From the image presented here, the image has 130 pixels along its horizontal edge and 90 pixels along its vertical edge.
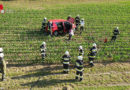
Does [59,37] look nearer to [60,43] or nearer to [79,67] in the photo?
[60,43]

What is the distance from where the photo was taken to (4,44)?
13641 mm

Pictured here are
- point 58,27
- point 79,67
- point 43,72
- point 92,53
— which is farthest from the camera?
point 58,27

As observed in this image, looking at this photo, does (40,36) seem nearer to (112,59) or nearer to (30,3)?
(112,59)

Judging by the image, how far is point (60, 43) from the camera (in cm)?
1409

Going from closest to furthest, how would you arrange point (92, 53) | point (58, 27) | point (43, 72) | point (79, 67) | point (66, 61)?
point (79, 67)
point (66, 61)
point (43, 72)
point (92, 53)
point (58, 27)

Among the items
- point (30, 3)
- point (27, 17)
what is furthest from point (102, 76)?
point (30, 3)

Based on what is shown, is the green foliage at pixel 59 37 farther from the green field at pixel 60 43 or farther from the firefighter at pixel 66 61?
the firefighter at pixel 66 61

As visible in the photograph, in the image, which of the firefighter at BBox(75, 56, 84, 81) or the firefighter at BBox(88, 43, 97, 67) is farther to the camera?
the firefighter at BBox(88, 43, 97, 67)

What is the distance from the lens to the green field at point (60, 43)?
9.83 meters

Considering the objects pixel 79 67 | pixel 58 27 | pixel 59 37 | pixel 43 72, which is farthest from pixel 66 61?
pixel 58 27

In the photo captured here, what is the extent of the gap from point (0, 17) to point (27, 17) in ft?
11.7

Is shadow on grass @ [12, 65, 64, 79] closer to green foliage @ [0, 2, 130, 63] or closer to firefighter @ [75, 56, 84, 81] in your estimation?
green foliage @ [0, 2, 130, 63]

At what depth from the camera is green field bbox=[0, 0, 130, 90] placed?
9828 millimetres

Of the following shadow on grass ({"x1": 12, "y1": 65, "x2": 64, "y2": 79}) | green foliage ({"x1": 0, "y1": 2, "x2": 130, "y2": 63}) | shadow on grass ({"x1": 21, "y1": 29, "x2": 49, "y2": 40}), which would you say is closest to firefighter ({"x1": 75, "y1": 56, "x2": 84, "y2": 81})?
shadow on grass ({"x1": 12, "y1": 65, "x2": 64, "y2": 79})
